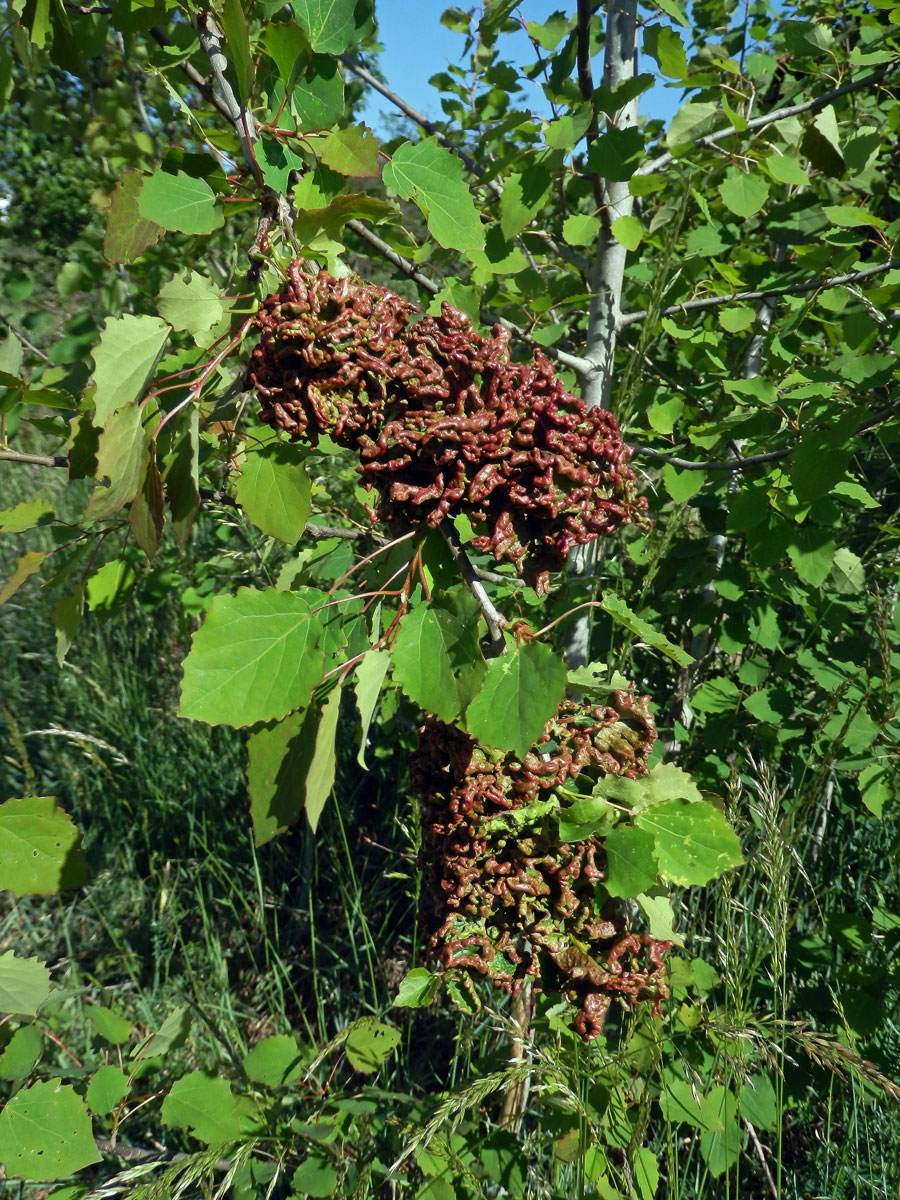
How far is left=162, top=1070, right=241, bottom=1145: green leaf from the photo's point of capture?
4.40ft

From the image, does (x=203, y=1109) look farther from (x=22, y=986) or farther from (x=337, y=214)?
(x=337, y=214)

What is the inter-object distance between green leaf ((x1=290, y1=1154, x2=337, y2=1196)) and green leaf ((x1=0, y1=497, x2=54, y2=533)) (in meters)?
1.16

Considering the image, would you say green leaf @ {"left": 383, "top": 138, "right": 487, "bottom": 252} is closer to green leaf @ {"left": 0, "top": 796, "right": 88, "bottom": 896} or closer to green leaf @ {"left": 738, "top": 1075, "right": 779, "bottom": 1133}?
green leaf @ {"left": 0, "top": 796, "right": 88, "bottom": 896}

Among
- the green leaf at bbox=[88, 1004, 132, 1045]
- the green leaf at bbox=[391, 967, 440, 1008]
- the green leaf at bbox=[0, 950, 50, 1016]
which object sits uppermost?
the green leaf at bbox=[0, 950, 50, 1016]

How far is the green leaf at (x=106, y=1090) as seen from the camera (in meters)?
1.34

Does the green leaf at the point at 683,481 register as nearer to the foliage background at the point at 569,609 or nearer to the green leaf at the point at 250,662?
the foliage background at the point at 569,609

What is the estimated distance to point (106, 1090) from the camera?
4.44ft

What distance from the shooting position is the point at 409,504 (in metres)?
0.99

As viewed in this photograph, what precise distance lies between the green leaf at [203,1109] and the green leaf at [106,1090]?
0.26ft

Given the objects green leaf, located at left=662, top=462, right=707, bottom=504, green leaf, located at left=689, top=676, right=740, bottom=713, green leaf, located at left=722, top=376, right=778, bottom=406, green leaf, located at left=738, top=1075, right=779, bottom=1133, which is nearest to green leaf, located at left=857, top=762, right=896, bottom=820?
green leaf, located at left=689, top=676, right=740, bottom=713

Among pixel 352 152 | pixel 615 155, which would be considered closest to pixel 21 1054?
pixel 352 152

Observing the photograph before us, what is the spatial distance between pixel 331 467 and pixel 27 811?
Result: 83.0 inches

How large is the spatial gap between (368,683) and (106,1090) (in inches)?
37.2

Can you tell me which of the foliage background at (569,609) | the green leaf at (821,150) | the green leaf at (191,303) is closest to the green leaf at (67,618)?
the foliage background at (569,609)
